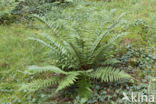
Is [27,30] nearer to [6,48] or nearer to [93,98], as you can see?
[6,48]

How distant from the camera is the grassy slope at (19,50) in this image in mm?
3665

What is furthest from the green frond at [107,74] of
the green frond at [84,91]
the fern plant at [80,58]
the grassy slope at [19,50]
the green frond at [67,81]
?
the grassy slope at [19,50]

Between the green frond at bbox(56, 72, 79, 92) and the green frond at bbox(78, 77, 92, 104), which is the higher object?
the green frond at bbox(56, 72, 79, 92)

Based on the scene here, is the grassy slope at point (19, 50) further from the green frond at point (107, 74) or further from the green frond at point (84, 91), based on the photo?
the green frond at point (107, 74)

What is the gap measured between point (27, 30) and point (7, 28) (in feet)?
2.45

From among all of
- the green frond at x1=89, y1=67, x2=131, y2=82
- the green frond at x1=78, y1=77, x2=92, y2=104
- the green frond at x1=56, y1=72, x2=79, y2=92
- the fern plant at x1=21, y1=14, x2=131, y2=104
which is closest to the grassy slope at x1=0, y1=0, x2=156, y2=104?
the fern plant at x1=21, y1=14, x2=131, y2=104

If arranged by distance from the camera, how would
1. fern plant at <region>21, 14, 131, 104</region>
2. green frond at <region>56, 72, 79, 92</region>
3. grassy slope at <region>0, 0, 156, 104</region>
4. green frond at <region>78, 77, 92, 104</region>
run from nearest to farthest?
green frond at <region>56, 72, 79, 92</region> < green frond at <region>78, 77, 92, 104</region> < fern plant at <region>21, 14, 131, 104</region> < grassy slope at <region>0, 0, 156, 104</region>

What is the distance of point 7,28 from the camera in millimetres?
5848

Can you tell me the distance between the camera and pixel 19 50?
4.71 meters

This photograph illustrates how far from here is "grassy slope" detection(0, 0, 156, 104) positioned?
3.66m

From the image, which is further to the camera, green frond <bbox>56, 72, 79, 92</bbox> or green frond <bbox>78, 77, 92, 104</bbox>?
green frond <bbox>78, 77, 92, 104</bbox>

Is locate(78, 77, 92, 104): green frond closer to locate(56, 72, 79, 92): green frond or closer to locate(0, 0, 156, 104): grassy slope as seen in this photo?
locate(56, 72, 79, 92): green frond

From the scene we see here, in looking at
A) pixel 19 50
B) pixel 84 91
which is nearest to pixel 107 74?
pixel 84 91

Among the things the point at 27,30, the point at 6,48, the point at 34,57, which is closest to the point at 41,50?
the point at 34,57
